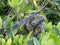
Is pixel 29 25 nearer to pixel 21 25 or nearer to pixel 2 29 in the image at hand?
pixel 21 25

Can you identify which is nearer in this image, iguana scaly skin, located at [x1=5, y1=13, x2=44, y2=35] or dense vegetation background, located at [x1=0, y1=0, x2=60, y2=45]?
dense vegetation background, located at [x1=0, y1=0, x2=60, y2=45]

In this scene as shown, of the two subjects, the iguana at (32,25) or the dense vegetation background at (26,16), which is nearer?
the dense vegetation background at (26,16)

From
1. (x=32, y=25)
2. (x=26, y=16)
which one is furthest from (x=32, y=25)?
(x=26, y=16)

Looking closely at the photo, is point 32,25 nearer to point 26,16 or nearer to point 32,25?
point 32,25

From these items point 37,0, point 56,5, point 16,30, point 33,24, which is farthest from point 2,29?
point 56,5

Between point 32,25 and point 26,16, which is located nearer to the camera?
point 32,25

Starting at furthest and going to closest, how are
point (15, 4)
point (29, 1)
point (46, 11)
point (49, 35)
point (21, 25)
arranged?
point (46, 11), point (29, 1), point (15, 4), point (21, 25), point (49, 35)

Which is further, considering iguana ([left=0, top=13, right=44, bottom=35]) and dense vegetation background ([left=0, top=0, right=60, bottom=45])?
iguana ([left=0, top=13, right=44, bottom=35])

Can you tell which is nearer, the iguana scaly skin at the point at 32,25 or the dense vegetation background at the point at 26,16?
the dense vegetation background at the point at 26,16
